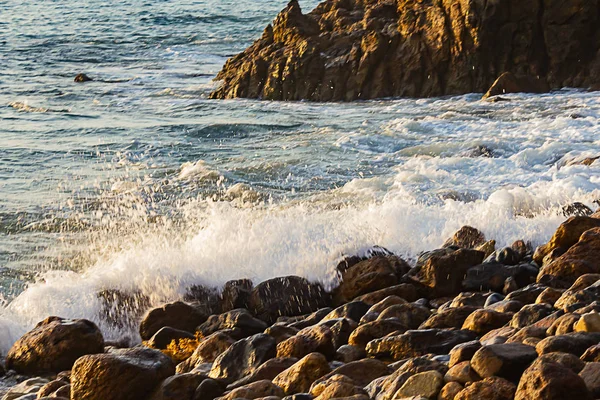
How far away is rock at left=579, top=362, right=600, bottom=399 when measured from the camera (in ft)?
11.6

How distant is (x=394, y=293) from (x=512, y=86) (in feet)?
33.8

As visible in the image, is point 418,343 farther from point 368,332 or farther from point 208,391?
point 208,391

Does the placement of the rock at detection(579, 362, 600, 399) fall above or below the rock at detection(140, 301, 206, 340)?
above

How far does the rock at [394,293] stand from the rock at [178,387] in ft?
6.59

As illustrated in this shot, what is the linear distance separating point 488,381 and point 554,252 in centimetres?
324

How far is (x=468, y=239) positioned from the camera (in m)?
7.76

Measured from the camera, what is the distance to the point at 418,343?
4891 mm

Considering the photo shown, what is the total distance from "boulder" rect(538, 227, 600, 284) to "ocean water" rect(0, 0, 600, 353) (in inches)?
39.1

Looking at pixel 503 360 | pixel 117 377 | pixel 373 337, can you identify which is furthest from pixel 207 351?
pixel 503 360

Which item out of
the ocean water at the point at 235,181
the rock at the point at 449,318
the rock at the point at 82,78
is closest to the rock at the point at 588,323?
the rock at the point at 449,318

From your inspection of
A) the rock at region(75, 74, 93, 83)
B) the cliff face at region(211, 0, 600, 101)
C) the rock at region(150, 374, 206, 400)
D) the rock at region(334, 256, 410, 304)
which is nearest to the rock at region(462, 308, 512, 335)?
the rock at region(150, 374, 206, 400)

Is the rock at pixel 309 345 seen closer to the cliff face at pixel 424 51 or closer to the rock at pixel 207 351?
the rock at pixel 207 351

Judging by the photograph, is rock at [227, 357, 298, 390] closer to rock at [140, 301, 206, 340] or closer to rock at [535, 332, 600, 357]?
rock at [535, 332, 600, 357]

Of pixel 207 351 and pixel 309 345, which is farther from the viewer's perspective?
pixel 207 351
